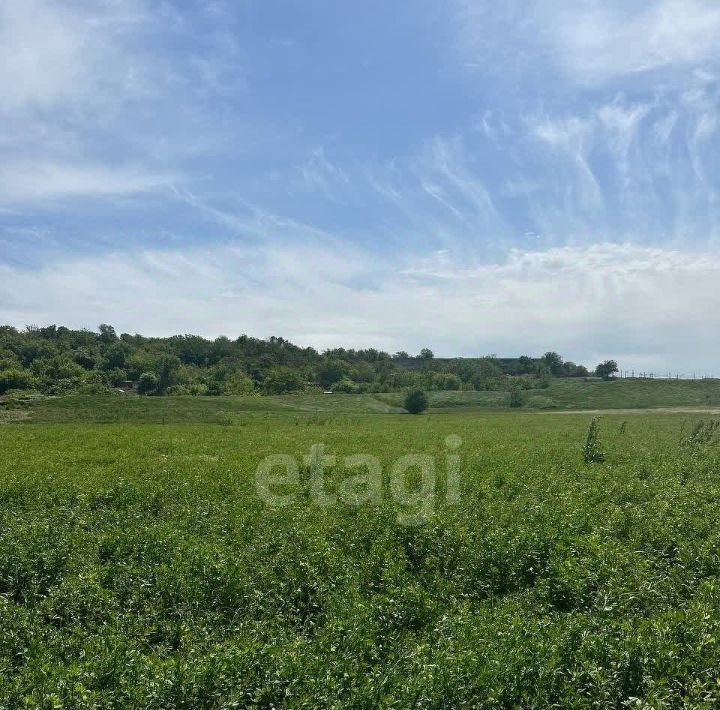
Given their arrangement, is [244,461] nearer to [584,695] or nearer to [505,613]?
[505,613]

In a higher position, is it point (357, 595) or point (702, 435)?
point (702, 435)

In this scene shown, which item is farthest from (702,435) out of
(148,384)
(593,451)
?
(148,384)

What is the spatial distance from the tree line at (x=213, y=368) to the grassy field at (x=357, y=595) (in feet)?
319

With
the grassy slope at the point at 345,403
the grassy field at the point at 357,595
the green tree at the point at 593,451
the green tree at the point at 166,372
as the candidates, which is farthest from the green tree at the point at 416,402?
the grassy field at the point at 357,595

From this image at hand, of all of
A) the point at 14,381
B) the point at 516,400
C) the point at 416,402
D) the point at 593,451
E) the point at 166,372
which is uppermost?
the point at 166,372

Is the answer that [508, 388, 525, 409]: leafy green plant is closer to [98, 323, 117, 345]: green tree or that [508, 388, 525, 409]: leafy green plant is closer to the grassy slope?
the grassy slope

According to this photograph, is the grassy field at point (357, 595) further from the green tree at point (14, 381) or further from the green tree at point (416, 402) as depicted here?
the green tree at point (14, 381)

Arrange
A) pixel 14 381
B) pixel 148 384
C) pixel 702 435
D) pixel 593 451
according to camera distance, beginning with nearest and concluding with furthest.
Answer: pixel 593 451, pixel 702 435, pixel 14 381, pixel 148 384

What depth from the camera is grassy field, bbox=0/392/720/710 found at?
666 cm

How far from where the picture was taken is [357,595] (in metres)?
9.55

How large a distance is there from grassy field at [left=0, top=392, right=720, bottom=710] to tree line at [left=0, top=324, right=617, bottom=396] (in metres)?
97.2

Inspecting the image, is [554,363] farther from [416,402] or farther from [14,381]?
[14,381]

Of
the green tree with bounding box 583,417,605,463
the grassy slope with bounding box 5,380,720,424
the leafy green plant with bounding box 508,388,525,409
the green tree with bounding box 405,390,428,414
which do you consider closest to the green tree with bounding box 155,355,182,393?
the grassy slope with bounding box 5,380,720,424

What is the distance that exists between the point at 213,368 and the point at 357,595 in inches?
5948
